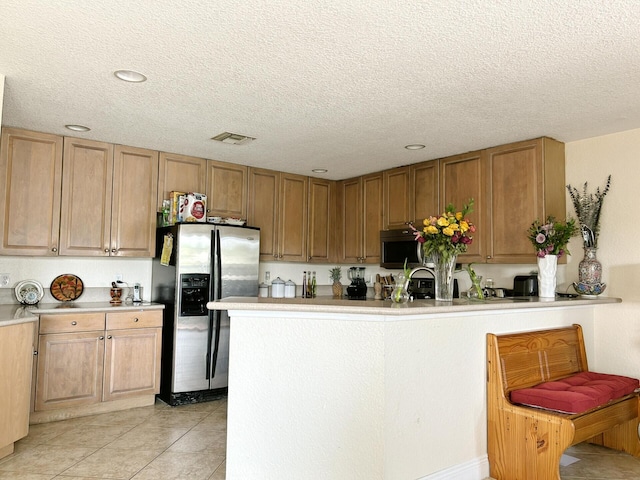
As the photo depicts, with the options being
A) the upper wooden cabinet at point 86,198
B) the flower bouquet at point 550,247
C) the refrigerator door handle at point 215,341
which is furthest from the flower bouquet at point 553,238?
the upper wooden cabinet at point 86,198

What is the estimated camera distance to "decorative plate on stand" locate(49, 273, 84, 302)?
417cm

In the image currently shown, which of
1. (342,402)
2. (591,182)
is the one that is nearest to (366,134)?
(591,182)

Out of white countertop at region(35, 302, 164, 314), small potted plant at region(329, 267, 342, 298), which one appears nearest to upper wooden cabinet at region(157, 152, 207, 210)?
white countertop at region(35, 302, 164, 314)

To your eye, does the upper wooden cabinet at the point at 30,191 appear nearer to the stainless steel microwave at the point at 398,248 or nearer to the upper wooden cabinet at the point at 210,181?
the upper wooden cabinet at the point at 210,181

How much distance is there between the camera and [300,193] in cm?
546

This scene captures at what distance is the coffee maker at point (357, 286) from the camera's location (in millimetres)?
5594

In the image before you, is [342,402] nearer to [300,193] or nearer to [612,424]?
[612,424]

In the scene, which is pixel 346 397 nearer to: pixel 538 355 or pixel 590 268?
pixel 538 355

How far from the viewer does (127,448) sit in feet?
10.4

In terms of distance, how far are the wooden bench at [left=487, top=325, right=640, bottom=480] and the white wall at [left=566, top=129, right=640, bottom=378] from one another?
535mm

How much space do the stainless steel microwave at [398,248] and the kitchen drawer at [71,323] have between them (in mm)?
2784

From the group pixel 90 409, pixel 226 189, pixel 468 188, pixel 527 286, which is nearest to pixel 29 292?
pixel 90 409

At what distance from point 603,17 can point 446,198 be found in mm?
2512

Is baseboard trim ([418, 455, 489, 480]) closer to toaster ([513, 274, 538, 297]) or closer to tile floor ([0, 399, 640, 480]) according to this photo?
tile floor ([0, 399, 640, 480])
